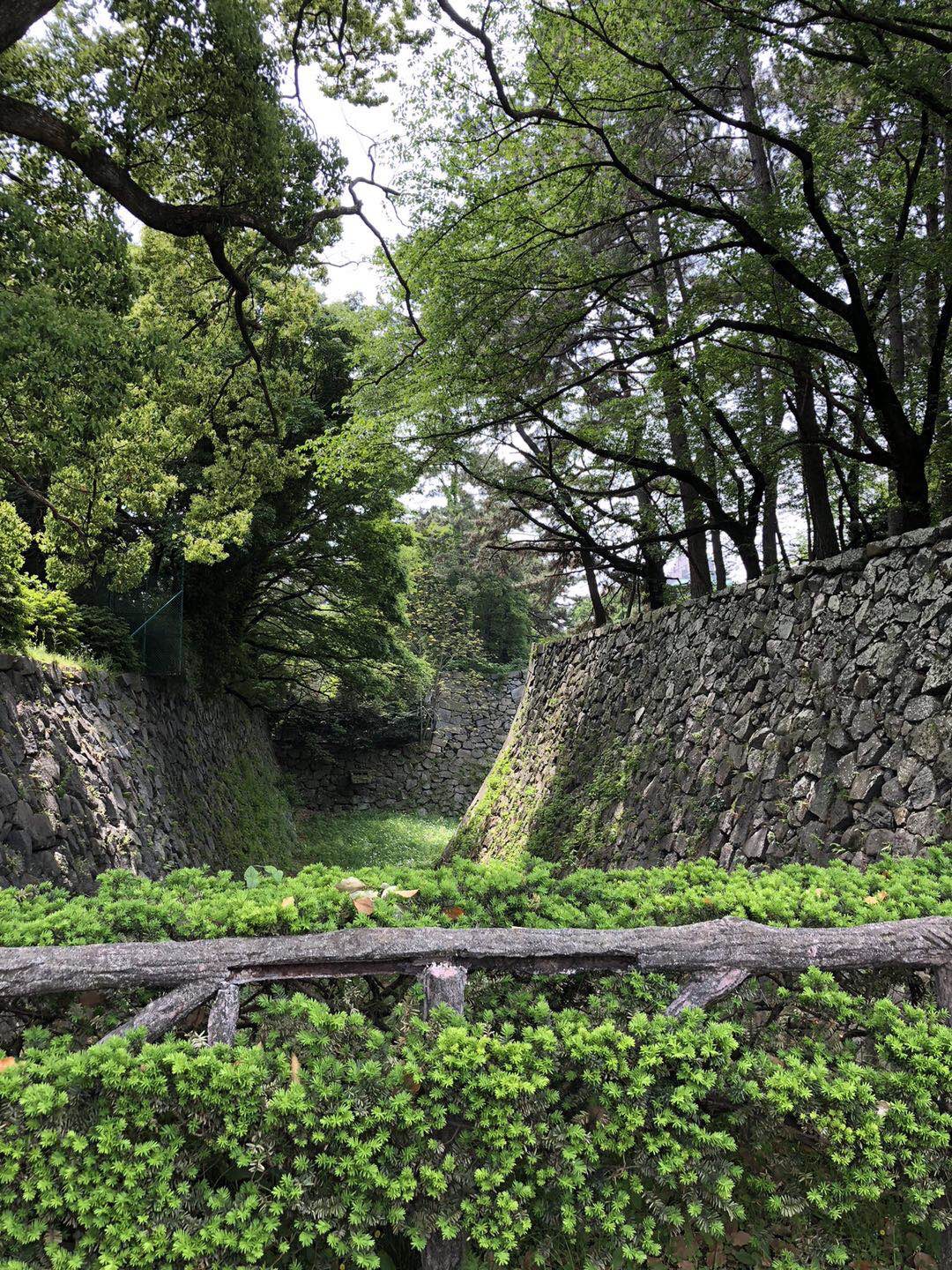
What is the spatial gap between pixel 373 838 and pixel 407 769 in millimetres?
3887

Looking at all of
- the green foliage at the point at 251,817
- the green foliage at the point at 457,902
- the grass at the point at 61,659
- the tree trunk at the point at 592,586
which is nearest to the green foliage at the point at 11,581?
the grass at the point at 61,659

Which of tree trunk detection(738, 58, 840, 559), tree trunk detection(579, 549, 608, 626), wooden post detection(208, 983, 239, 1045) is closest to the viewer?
wooden post detection(208, 983, 239, 1045)

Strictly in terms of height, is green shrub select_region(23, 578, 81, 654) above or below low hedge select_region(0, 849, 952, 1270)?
above

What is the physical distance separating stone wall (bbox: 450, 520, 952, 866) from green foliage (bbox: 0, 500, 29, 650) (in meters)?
6.04

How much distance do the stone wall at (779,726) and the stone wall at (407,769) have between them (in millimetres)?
9644

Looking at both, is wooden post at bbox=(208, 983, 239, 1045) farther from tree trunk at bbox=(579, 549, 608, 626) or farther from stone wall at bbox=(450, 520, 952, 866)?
tree trunk at bbox=(579, 549, 608, 626)

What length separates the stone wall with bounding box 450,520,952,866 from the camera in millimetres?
4285

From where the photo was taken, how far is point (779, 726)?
557 cm

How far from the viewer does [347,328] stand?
482 inches

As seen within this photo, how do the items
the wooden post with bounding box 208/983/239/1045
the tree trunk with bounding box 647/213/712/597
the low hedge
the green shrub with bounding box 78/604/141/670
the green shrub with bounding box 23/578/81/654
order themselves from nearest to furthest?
the low hedge, the wooden post with bounding box 208/983/239/1045, the green shrub with bounding box 23/578/81/654, the tree trunk with bounding box 647/213/712/597, the green shrub with bounding box 78/604/141/670

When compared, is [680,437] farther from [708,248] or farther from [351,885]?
[351,885]

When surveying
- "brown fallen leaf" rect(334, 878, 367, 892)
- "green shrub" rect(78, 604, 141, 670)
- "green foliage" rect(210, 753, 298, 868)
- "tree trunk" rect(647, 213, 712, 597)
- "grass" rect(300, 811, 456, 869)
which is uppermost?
"tree trunk" rect(647, 213, 712, 597)

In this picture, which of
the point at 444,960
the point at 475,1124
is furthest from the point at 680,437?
the point at 475,1124

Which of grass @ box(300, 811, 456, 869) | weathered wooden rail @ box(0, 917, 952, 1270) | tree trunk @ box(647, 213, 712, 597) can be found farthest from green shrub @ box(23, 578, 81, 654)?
grass @ box(300, 811, 456, 869)
